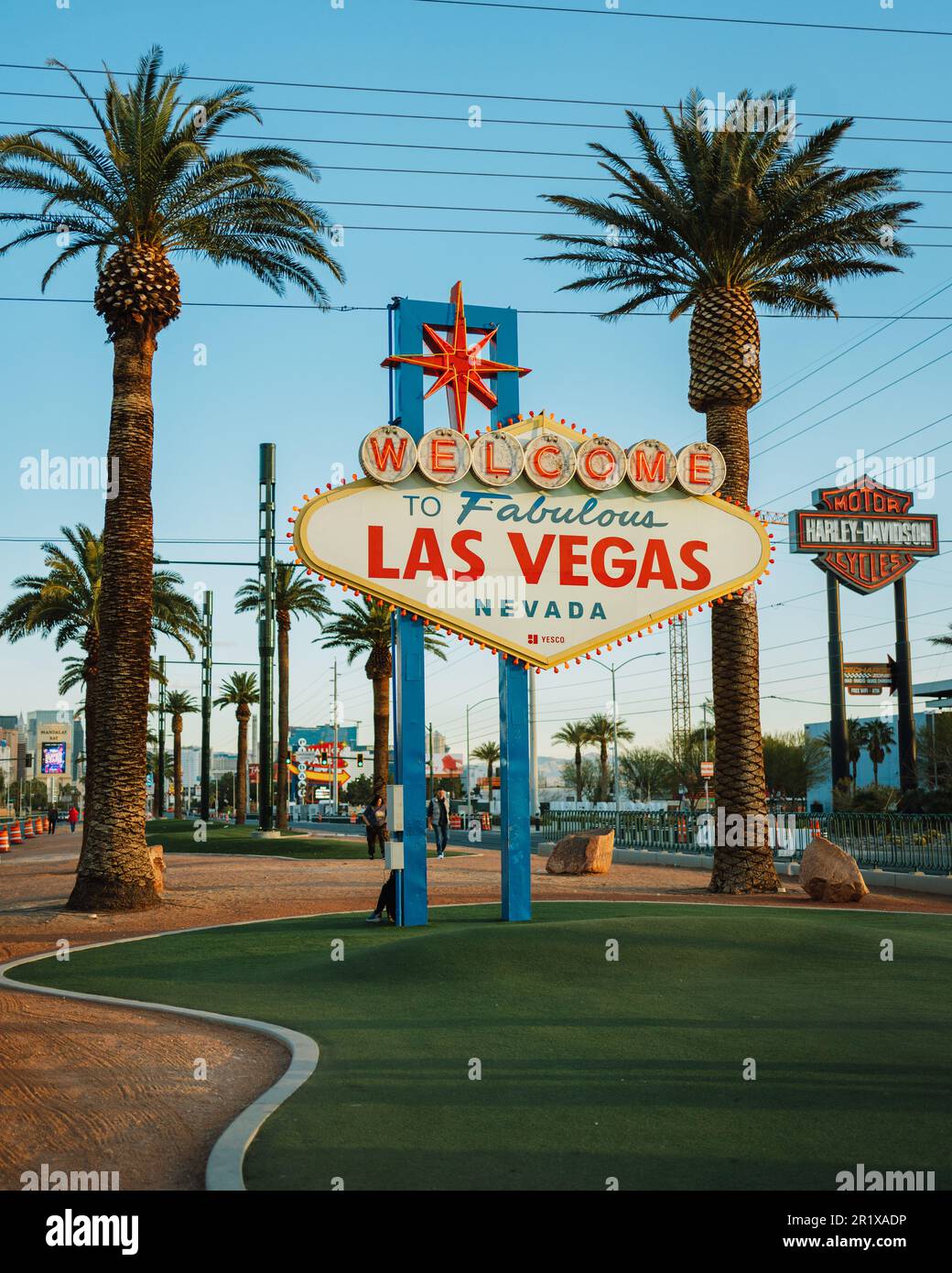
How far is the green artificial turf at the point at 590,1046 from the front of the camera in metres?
6.00

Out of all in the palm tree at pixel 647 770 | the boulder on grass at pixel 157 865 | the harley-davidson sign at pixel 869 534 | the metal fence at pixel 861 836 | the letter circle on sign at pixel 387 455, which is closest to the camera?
the letter circle on sign at pixel 387 455

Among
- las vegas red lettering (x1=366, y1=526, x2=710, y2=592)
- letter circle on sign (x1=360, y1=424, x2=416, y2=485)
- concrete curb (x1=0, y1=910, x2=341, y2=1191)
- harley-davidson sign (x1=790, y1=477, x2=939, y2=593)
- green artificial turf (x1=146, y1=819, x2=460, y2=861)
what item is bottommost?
green artificial turf (x1=146, y1=819, x2=460, y2=861)

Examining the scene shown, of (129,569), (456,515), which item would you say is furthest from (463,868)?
(456,515)

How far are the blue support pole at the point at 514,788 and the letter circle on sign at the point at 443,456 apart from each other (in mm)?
2736

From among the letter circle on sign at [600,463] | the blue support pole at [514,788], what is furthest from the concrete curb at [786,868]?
the letter circle on sign at [600,463]

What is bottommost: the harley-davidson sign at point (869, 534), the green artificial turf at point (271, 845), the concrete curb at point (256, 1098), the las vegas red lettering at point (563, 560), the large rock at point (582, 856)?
the green artificial turf at point (271, 845)

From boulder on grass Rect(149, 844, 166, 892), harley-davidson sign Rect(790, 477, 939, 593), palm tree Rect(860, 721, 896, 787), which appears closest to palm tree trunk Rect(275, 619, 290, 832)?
harley-davidson sign Rect(790, 477, 939, 593)

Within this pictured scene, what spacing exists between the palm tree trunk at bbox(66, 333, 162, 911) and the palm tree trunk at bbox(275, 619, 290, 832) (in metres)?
30.0

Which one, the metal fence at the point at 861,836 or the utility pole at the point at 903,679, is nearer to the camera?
the metal fence at the point at 861,836

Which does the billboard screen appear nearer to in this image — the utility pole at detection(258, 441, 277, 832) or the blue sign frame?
the utility pole at detection(258, 441, 277, 832)

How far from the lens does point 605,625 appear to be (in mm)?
17047

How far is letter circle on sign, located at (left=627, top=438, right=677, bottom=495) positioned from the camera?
56.9ft

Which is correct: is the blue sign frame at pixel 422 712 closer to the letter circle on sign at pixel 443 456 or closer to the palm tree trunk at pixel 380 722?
the letter circle on sign at pixel 443 456
